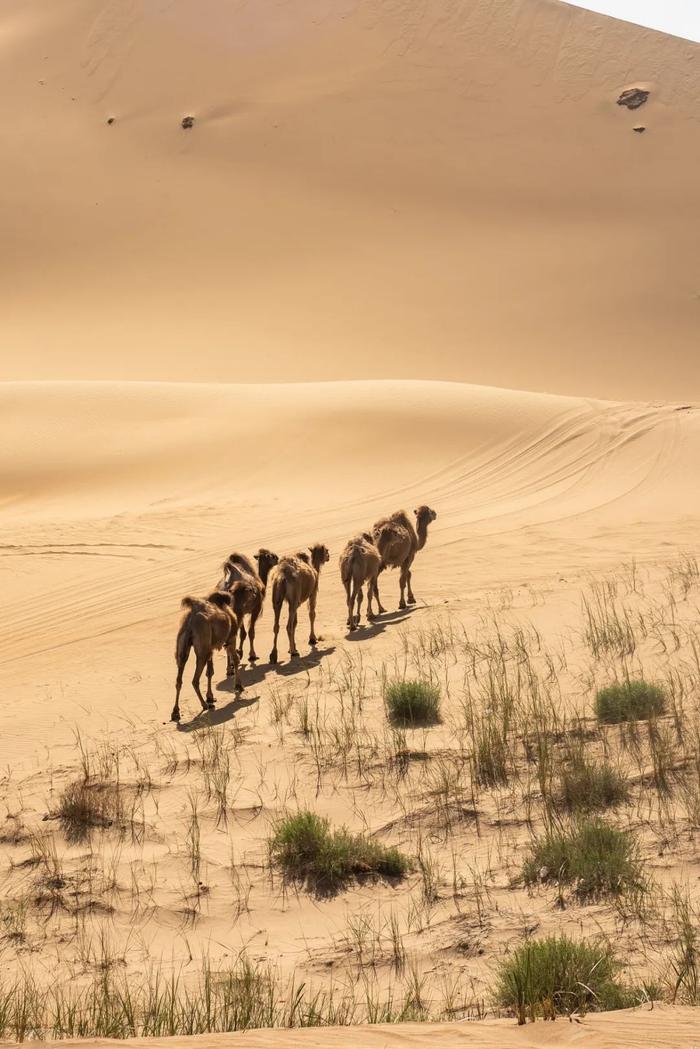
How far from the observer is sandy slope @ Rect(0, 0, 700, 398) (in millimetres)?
45562

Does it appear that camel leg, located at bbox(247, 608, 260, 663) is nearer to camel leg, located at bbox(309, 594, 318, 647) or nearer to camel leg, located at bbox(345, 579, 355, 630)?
camel leg, located at bbox(309, 594, 318, 647)

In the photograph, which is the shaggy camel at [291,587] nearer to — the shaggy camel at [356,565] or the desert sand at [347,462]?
the desert sand at [347,462]

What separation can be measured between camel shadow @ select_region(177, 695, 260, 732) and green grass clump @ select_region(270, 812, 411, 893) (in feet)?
9.12

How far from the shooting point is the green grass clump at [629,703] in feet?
30.1

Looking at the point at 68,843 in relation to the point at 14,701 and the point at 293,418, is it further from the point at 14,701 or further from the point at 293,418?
the point at 293,418

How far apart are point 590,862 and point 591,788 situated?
1.08 metres

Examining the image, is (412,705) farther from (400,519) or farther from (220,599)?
(400,519)

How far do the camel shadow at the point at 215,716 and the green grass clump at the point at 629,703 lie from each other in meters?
3.38

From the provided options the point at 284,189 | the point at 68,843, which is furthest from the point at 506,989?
the point at 284,189

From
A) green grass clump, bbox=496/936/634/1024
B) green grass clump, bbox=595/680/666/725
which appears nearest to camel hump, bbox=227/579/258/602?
green grass clump, bbox=595/680/666/725

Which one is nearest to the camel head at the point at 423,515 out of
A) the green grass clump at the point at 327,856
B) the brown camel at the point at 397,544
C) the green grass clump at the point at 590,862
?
the brown camel at the point at 397,544

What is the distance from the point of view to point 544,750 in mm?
8398

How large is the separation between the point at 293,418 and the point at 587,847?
68.7 feet

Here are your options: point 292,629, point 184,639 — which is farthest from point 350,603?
point 184,639
